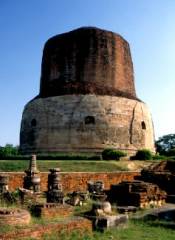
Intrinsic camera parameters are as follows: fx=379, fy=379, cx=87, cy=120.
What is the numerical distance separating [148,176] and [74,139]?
34.0ft

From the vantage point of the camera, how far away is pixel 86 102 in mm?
23250

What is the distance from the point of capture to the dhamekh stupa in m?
22.8

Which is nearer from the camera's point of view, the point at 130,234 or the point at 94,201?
the point at 130,234

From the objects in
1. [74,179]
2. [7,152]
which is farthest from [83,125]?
[74,179]

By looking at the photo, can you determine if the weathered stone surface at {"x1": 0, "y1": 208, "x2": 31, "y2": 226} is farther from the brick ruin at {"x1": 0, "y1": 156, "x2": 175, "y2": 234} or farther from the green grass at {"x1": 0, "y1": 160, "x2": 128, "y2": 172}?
the green grass at {"x1": 0, "y1": 160, "x2": 128, "y2": 172}

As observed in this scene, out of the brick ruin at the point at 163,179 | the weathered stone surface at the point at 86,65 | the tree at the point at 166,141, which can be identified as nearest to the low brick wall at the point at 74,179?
the brick ruin at the point at 163,179

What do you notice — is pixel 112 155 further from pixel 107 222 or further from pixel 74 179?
pixel 107 222

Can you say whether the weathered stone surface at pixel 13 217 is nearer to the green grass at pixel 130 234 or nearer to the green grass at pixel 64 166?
the green grass at pixel 130 234

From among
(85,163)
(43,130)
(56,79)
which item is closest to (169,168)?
(85,163)

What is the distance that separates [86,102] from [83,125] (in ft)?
4.88

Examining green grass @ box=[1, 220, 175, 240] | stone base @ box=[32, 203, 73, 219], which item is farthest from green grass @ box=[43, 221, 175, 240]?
stone base @ box=[32, 203, 73, 219]

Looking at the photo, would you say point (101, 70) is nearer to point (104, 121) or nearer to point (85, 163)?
point (104, 121)

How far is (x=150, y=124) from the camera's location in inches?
1037

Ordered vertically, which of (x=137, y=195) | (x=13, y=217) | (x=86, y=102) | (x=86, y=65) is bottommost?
(x=13, y=217)
